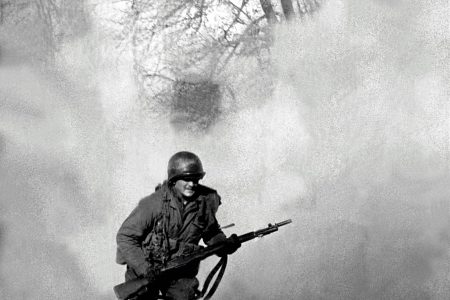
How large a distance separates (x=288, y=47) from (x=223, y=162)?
2.26m

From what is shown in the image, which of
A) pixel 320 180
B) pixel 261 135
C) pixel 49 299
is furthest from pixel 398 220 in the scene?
pixel 49 299

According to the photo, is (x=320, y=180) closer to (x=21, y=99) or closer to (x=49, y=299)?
(x=49, y=299)

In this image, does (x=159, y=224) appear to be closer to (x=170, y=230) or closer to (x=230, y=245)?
(x=170, y=230)

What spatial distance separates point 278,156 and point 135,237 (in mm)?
5368

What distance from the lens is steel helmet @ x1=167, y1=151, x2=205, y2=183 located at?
4348 millimetres

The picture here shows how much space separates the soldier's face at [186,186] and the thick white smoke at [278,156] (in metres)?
2.39

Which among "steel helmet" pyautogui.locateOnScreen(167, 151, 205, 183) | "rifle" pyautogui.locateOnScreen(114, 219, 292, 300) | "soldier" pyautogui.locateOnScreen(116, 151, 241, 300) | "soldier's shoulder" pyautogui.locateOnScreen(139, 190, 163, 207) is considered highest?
"steel helmet" pyautogui.locateOnScreen(167, 151, 205, 183)

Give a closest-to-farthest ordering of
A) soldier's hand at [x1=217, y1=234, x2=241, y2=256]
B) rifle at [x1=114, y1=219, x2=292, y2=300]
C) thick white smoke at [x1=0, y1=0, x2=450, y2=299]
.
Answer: rifle at [x1=114, y1=219, x2=292, y2=300] < soldier's hand at [x1=217, y1=234, x2=241, y2=256] < thick white smoke at [x1=0, y1=0, x2=450, y2=299]

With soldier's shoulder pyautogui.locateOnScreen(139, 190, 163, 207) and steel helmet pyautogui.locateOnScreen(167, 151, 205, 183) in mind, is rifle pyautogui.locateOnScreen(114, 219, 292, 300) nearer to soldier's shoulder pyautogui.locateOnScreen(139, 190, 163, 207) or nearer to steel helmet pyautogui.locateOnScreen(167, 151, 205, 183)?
soldier's shoulder pyautogui.locateOnScreen(139, 190, 163, 207)

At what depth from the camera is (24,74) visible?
953 cm

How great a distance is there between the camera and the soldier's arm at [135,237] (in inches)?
167

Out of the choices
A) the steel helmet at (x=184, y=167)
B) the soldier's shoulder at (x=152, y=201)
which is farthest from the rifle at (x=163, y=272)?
the steel helmet at (x=184, y=167)

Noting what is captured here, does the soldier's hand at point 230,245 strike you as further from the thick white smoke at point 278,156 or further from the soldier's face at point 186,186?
the thick white smoke at point 278,156

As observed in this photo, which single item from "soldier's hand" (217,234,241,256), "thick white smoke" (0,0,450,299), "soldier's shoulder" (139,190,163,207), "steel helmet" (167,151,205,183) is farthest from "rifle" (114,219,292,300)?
"thick white smoke" (0,0,450,299)
